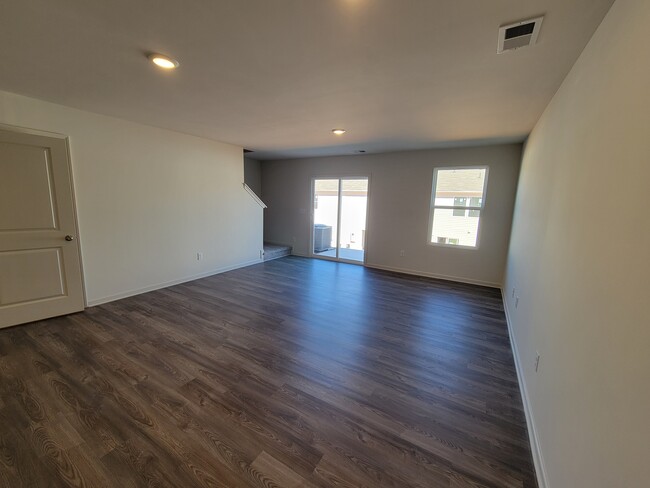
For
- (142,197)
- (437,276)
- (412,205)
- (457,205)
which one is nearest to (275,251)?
(142,197)

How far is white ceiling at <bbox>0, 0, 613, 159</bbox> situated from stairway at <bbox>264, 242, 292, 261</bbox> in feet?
11.7

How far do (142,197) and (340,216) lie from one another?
12.6ft

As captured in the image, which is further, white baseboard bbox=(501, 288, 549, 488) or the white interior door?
the white interior door

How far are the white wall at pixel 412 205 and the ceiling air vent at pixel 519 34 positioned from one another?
3380 mm

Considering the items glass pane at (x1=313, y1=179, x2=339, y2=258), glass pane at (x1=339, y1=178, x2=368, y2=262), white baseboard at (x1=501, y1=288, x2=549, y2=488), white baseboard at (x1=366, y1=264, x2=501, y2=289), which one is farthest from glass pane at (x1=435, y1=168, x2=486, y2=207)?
white baseboard at (x1=501, y1=288, x2=549, y2=488)

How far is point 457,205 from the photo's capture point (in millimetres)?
4941

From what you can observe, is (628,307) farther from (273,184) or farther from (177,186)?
(273,184)

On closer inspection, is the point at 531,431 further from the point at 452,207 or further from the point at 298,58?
the point at 452,207

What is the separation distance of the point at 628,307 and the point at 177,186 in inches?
191

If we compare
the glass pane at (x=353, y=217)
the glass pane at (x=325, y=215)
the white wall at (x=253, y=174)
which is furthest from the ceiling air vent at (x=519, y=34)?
the white wall at (x=253, y=174)

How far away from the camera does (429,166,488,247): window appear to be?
15.6 feet

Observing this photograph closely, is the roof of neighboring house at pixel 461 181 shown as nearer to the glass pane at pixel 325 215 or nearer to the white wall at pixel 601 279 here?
the glass pane at pixel 325 215

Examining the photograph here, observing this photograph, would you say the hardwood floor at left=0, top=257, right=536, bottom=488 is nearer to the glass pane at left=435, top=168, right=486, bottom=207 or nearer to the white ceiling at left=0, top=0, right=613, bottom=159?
the glass pane at left=435, top=168, right=486, bottom=207

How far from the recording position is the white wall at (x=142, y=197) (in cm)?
318
